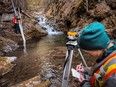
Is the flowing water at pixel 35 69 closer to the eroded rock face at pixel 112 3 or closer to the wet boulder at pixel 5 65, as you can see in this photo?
the wet boulder at pixel 5 65

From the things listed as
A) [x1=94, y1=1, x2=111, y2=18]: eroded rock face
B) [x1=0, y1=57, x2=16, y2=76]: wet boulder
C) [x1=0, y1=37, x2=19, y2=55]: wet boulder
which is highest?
[x1=94, y1=1, x2=111, y2=18]: eroded rock face

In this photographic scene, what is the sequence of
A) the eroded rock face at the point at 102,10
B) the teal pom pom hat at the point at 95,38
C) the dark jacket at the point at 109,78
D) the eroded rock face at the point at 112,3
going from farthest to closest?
the eroded rock face at the point at 102,10, the eroded rock face at the point at 112,3, the teal pom pom hat at the point at 95,38, the dark jacket at the point at 109,78

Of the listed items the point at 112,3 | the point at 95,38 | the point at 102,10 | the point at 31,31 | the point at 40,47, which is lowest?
the point at 40,47

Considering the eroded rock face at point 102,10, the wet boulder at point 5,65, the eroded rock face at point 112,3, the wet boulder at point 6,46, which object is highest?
the eroded rock face at point 112,3

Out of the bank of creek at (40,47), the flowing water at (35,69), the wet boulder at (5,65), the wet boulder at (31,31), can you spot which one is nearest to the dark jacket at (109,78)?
the bank of creek at (40,47)

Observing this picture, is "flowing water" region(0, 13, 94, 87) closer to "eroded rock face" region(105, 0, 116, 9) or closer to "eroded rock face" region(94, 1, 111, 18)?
"eroded rock face" region(94, 1, 111, 18)

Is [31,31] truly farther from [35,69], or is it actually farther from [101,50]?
[101,50]

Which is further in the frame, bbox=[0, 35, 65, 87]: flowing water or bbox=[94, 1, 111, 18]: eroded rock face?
bbox=[94, 1, 111, 18]: eroded rock face

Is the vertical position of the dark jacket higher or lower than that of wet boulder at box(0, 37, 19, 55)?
higher

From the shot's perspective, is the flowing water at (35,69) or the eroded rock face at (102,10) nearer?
the flowing water at (35,69)

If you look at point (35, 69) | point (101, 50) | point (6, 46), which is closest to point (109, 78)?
point (101, 50)

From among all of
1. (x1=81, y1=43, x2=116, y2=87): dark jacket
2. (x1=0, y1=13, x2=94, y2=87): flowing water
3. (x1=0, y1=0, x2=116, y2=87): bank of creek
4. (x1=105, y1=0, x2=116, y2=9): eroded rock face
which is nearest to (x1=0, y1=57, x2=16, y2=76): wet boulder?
(x1=0, y1=0, x2=116, y2=87): bank of creek

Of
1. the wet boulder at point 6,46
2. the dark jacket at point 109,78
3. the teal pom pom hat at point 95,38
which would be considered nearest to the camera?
the dark jacket at point 109,78

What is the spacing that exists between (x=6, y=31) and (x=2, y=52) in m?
5.39
